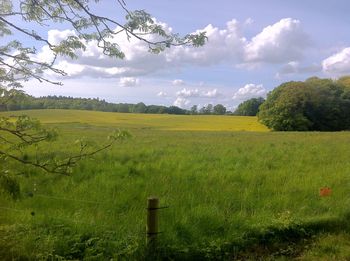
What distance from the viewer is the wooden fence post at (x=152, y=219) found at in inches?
238

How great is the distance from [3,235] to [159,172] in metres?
6.40

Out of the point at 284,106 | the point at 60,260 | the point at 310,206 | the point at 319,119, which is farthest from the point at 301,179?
the point at 319,119

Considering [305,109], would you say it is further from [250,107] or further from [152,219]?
[152,219]

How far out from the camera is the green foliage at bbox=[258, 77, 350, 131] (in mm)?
65625

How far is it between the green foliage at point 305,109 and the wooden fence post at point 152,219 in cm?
6144

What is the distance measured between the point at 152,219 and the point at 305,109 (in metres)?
65.8

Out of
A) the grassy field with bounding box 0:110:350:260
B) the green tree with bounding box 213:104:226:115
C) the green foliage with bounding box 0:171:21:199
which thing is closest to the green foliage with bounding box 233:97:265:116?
the green tree with bounding box 213:104:226:115

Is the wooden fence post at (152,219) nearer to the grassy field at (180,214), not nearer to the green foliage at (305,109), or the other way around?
the grassy field at (180,214)

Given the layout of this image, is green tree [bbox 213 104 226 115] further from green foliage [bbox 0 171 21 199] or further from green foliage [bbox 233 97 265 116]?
green foliage [bbox 0 171 21 199]

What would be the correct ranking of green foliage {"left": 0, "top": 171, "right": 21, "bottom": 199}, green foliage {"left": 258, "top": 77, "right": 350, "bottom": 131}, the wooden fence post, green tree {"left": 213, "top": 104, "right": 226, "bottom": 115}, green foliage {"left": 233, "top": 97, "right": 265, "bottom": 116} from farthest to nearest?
green tree {"left": 213, "top": 104, "right": 226, "bottom": 115} < green foliage {"left": 233, "top": 97, "right": 265, "bottom": 116} < green foliage {"left": 258, "top": 77, "right": 350, "bottom": 131} < the wooden fence post < green foliage {"left": 0, "top": 171, "right": 21, "bottom": 199}

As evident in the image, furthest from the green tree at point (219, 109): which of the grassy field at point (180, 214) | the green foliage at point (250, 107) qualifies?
the grassy field at point (180, 214)

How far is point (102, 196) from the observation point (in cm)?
894

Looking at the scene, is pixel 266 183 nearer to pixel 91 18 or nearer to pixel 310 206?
pixel 310 206

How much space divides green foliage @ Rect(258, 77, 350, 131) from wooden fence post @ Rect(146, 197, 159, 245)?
61.4 metres
